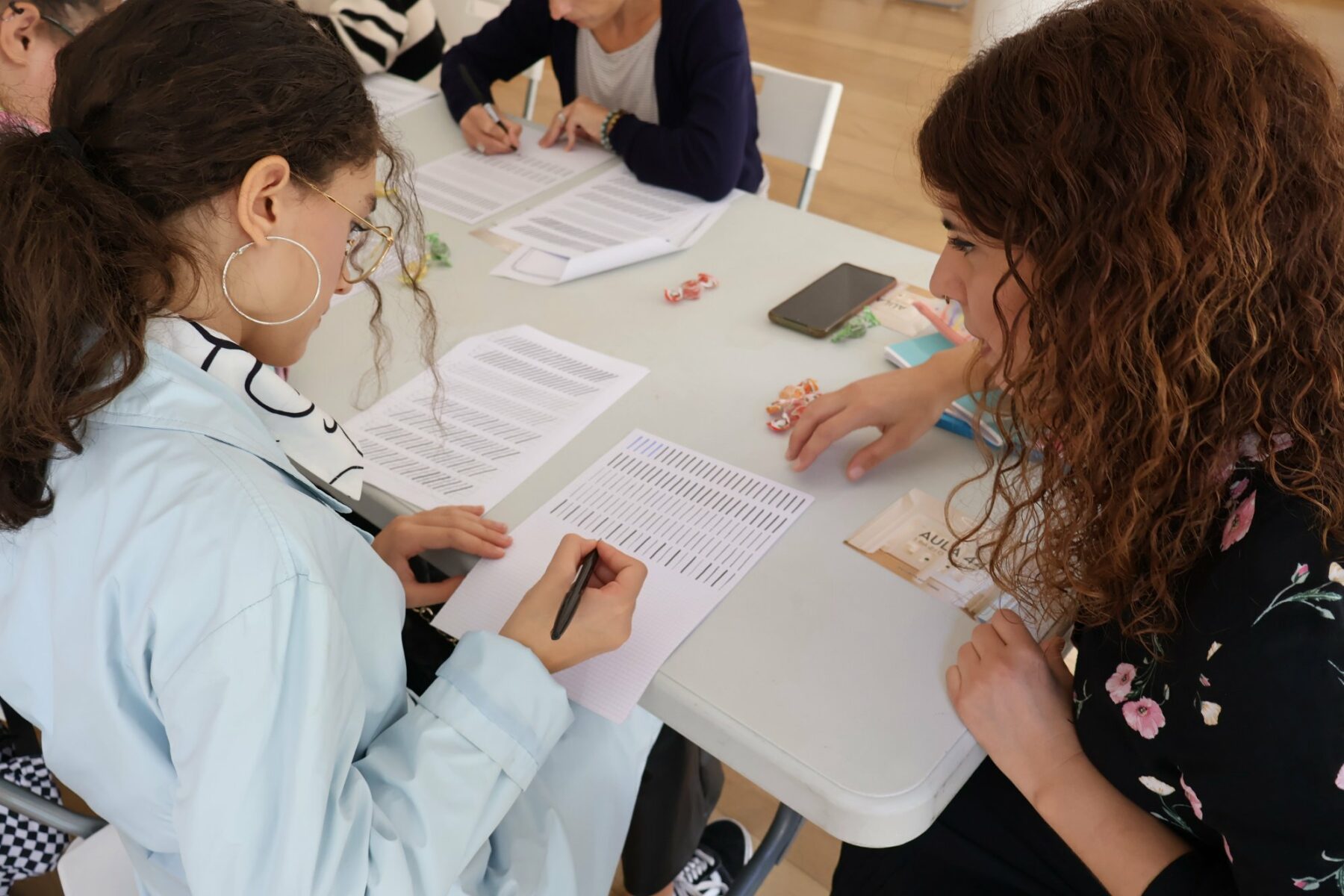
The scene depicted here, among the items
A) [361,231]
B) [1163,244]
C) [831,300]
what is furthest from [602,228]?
[1163,244]

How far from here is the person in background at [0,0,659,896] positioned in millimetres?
612

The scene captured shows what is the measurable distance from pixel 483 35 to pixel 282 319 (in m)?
1.40

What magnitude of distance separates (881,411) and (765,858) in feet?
1.99

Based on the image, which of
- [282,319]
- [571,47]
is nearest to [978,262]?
[282,319]

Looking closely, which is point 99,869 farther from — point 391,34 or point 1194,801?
point 391,34

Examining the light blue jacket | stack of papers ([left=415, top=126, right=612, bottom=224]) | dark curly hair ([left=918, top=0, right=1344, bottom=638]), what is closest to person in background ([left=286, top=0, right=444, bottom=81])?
stack of papers ([left=415, top=126, right=612, bottom=224])

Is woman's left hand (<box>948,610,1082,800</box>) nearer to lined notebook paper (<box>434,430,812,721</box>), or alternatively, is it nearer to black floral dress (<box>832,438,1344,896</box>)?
black floral dress (<box>832,438,1344,896</box>)

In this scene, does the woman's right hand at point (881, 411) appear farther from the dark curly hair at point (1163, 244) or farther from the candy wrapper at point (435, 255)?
the candy wrapper at point (435, 255)

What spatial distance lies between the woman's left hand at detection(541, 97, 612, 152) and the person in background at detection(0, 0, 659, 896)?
94 centimetres

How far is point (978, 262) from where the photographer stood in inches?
31.3

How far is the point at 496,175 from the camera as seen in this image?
1686 millimetres

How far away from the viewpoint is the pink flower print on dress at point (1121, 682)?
75 cm

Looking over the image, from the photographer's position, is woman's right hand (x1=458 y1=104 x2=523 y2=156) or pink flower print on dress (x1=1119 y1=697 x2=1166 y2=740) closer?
pink flower print on dress (x1=1119 y1=697 x2=1166 y2=740)

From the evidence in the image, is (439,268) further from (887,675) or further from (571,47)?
(887,675)
